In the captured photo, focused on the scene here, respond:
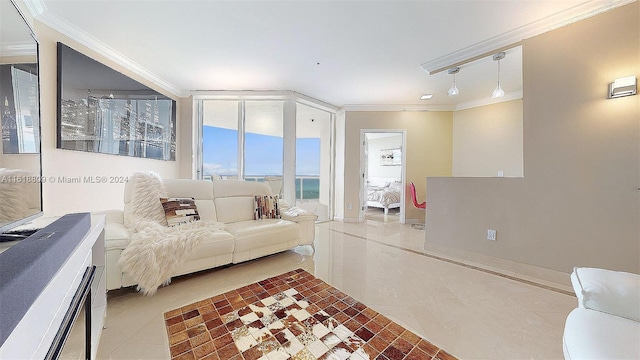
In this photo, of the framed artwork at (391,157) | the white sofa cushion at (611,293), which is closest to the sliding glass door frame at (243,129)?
the white sofa cushion at (611,293)

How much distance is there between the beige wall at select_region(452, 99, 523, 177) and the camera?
156 inches

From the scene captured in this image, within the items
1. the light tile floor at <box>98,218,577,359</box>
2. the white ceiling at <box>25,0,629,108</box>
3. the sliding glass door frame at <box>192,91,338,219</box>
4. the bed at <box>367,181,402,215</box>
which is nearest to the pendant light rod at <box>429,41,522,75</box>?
the white ceiling at <box>25,0,629,108</box>

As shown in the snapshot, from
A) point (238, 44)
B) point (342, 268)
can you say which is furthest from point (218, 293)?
point (238, 44)

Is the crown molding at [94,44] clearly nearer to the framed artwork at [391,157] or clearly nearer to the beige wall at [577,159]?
the beige wall at [577,159]

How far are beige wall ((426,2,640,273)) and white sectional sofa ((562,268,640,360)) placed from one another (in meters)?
1.46

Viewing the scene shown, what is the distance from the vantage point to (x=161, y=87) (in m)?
3.59

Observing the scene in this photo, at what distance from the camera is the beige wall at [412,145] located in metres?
4.71

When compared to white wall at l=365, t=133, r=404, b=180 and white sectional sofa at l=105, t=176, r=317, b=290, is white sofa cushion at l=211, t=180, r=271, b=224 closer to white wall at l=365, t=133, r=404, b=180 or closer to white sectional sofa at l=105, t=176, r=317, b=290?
white sectional sofa at l=105, t=176, r=317, b=290

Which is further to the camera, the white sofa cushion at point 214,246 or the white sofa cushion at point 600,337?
the white sofa cushion at point 214,246

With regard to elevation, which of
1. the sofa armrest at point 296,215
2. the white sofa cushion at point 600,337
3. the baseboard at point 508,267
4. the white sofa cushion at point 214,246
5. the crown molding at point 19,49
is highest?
the crown molding at point 19,49

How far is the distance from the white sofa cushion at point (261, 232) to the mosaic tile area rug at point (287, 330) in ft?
1.75

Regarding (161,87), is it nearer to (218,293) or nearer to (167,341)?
(218,293)

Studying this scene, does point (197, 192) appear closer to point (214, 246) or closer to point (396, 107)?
point (214, 246)

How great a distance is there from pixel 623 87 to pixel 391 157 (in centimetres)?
534
